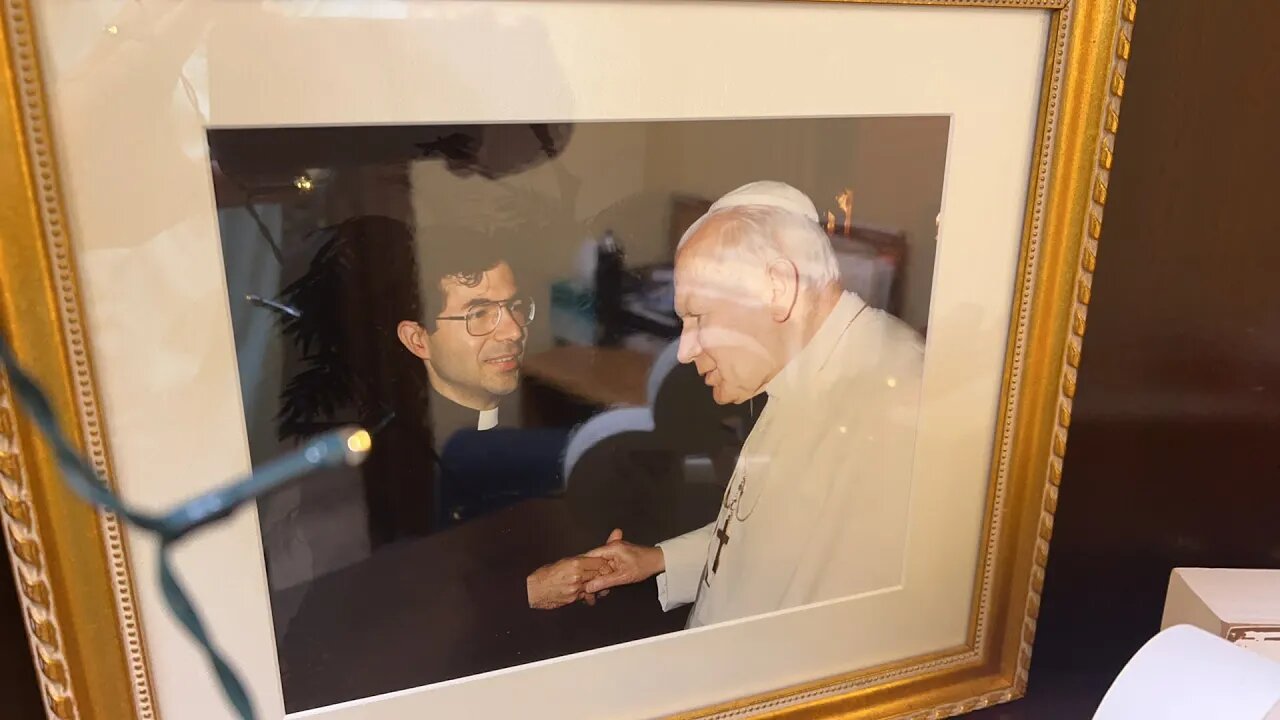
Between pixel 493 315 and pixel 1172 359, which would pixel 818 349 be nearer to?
pixel 493 315

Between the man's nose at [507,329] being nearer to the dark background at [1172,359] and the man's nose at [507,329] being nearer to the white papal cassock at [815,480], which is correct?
the white papal cassock at [815,480]

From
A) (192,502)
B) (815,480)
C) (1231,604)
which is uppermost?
(192,502)

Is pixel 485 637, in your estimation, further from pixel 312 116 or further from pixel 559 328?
pixel 312 116

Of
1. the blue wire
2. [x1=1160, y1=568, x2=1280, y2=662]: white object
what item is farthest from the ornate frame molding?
[x1=1160, y1=568, x2=1280, y2=662]: white object

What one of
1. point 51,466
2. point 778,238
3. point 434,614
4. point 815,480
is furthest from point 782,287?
point 51,466

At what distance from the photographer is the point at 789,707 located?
0.60 meters

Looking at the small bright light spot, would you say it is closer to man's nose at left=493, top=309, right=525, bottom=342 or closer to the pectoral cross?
man's nose at left=493, top=309, right=525, bottom=342

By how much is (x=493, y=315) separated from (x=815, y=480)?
0.77 feet

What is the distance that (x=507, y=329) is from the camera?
48 cm

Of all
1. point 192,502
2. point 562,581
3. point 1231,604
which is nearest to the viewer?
point 192,502

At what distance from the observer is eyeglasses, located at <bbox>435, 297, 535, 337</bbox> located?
47 centimetres

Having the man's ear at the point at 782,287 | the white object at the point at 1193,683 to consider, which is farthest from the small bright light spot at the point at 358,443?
the white object at the point at 1193,683

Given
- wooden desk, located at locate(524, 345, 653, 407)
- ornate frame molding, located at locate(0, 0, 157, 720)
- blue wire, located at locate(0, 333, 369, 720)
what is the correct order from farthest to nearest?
1. wooden desk, located at locate(524, 345, 653, 407)
2. ornate frame molding, located at locate(0, 0, 157, 720)
3. blue wire, located at locate(0, 333, 369, 720)

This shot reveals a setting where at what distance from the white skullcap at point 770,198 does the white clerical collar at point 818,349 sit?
0.06m
